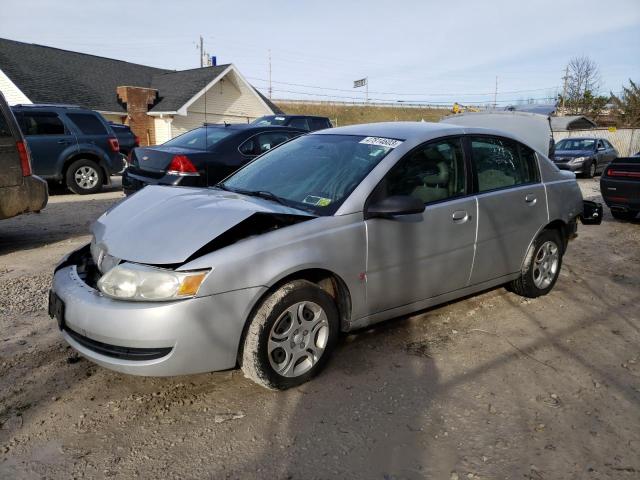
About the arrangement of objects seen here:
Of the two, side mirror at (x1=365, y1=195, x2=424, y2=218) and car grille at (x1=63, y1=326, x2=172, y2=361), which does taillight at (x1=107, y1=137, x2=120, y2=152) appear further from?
side mirror at (x1=365, y1=195, x2=424, y2=218)

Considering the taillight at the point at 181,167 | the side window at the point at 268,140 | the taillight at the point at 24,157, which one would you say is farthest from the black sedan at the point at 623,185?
the taillight at the point at 24,157

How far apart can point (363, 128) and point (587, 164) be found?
55.2 feet

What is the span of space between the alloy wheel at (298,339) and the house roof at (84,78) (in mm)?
21815

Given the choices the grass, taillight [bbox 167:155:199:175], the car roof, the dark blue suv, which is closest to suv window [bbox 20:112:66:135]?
the dark blue suv

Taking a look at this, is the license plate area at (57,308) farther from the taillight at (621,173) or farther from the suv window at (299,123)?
the suv window at (299,123)

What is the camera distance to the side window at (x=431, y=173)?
142 inches

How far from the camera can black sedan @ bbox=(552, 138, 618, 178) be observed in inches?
718

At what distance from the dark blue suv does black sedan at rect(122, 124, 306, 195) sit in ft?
12.5

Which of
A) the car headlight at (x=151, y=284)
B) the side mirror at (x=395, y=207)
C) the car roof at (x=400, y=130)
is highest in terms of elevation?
the car roof at (x=400, y=130)

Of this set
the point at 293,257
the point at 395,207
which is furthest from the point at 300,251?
the point at 395,207

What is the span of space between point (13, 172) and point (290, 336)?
481 centimetres

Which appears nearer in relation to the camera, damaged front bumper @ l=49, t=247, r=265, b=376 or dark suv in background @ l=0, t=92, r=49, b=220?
damaged front bumper @ l=49, t=247, r=265, b=376

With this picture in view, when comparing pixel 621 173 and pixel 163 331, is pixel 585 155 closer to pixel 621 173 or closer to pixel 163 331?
pixel 621 173

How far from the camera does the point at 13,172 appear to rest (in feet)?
20.0
